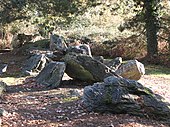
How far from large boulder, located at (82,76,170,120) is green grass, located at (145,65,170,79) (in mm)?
7738

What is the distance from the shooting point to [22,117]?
24.0 ft

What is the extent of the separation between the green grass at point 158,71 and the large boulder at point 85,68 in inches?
179

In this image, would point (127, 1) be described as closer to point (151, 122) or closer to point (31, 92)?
Answer: point (31, 92)

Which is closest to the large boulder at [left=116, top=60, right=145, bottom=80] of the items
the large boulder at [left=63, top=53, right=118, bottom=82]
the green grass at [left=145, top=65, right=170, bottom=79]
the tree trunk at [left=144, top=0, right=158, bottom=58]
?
the large boulder at [left=63, top=53, right=118, bottom=82]

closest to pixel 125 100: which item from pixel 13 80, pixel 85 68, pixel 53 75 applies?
pixel 85 68

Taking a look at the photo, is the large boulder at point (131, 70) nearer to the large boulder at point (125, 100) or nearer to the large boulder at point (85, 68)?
the large boulder at point (85, 68)

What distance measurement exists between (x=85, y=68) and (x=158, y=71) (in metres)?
5.95

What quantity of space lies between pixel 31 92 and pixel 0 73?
482 centimetres

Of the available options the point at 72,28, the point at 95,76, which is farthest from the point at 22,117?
the point at 72,28

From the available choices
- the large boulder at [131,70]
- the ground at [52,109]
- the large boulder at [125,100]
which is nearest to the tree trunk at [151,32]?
the ground at [52,109]

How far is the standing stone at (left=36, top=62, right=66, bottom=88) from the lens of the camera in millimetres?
11711

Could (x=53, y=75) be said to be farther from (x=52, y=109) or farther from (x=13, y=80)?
(x=52, y=109)

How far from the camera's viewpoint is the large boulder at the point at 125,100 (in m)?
7.44

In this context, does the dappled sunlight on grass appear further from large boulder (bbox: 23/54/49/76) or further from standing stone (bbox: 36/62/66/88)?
standing stone (bbox: 36/62/66/88)
